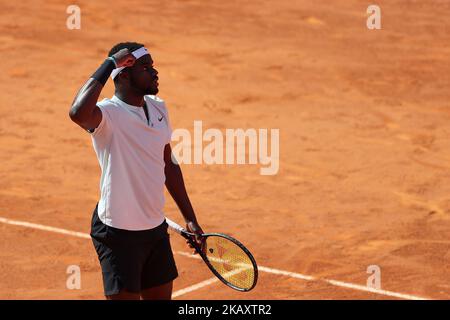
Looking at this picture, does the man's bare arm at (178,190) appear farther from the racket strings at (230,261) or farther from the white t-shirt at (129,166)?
the white t-shirt at (129,166)

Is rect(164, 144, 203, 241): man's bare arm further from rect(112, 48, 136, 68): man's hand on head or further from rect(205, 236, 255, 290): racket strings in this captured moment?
rect(112, 48, 136, 68): man's hand on head

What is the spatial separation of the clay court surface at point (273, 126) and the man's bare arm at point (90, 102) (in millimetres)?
3579

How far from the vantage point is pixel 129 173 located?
20.3 feet

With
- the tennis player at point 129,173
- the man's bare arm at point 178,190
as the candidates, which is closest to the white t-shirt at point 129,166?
the tennis player at point 129,173

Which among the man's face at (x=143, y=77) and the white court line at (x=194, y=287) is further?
the white court line at (x=194, y=287)

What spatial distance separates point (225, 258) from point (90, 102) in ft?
5.39

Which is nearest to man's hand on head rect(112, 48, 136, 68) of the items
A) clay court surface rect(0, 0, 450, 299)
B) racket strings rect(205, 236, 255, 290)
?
racket strings rect(205, 236, 255, 290)

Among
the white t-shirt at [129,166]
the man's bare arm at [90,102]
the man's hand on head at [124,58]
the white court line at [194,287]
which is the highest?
the man's hand on head at [124,58]

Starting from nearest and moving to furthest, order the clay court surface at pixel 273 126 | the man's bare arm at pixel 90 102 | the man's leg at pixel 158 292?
1. the man's bare arm at pixel 90 102
2. the man's leg at pixel 158 292
3. the clay court surface at pixel 273 126

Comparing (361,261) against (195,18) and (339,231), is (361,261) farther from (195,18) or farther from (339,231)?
(195,18)

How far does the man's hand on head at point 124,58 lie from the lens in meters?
6.11

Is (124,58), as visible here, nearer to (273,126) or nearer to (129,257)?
(129,257)

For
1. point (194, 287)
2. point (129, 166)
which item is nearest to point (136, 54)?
point (129, 166)
